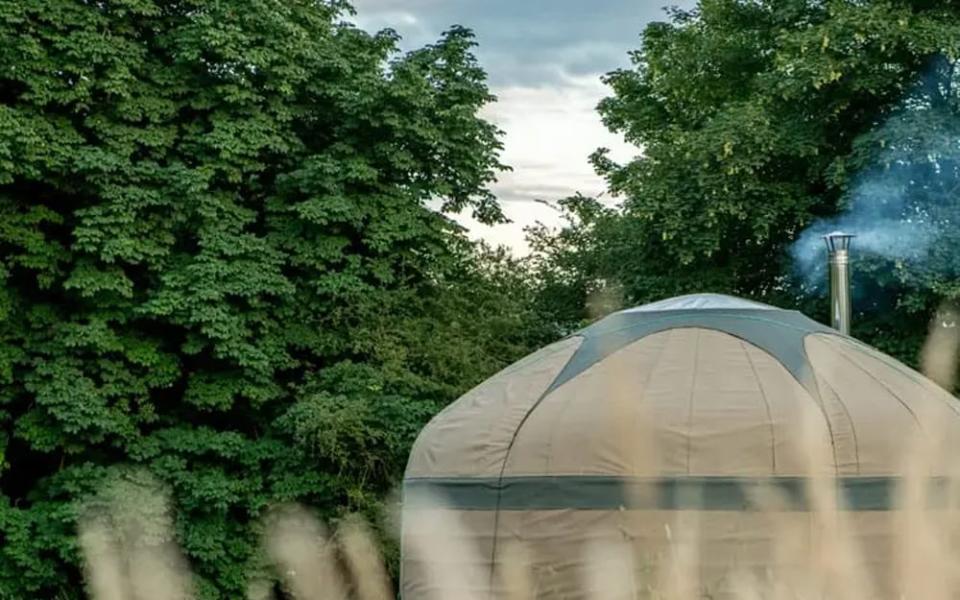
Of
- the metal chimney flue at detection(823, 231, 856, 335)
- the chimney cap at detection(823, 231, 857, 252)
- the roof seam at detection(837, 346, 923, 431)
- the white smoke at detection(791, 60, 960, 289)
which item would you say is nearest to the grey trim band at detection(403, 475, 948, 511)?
the roof seam at detection(837, 346, 923, 431)

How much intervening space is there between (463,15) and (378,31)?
90 cm

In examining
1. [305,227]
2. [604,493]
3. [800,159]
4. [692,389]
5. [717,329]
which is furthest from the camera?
[305,227]

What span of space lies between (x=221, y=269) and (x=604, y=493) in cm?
561

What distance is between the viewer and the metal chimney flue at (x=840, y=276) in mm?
8484

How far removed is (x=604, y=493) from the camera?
626 centimetres

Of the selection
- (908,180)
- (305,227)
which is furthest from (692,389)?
(305,227)

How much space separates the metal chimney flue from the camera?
8.48 meters

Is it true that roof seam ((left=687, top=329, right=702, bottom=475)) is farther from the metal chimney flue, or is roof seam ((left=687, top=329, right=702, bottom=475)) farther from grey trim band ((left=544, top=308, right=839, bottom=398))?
the metal chimney flue

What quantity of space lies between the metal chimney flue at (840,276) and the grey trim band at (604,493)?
2.50 m

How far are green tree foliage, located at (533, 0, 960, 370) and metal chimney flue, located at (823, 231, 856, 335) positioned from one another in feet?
4.75

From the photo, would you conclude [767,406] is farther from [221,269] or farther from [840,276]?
[221,269]

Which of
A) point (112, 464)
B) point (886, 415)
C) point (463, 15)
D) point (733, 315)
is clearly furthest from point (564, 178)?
point (886, 415)

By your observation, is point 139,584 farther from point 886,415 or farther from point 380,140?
point 380,140

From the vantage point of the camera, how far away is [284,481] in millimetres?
10648
